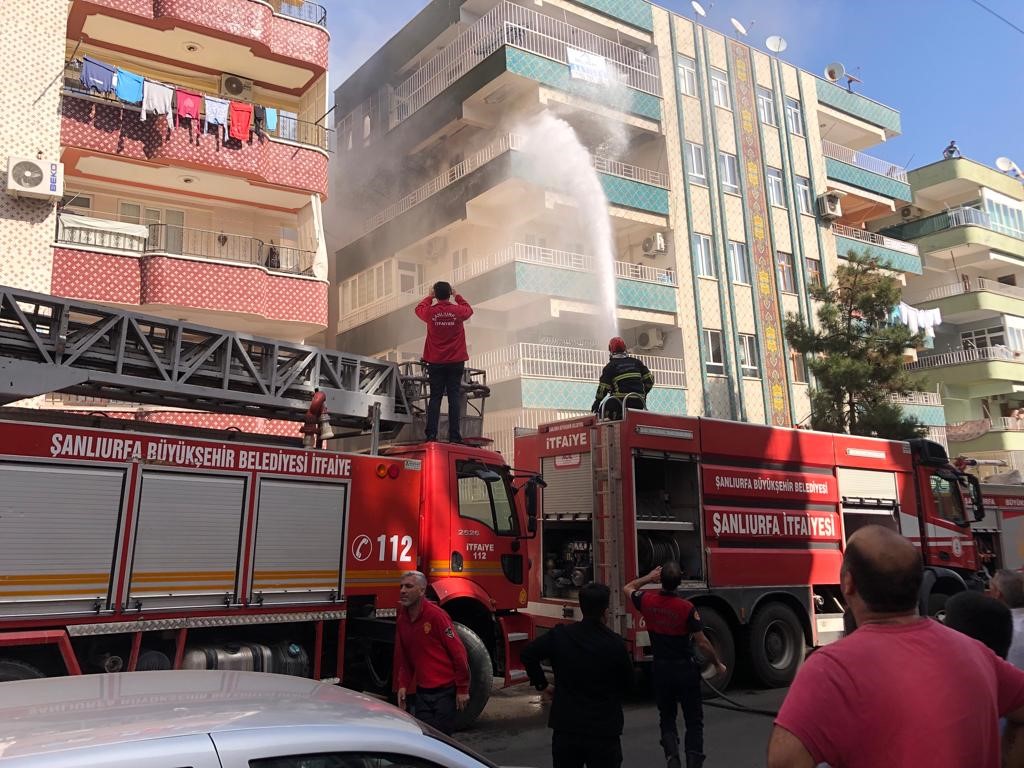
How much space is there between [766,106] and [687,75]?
359 cm

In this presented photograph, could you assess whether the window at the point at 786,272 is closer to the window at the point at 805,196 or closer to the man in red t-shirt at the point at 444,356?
the window at the point at 805,196

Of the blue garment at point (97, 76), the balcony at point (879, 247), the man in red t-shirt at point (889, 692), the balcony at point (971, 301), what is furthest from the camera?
the balcony at point (971, 301)

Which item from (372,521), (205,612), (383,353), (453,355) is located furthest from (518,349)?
(205,612)

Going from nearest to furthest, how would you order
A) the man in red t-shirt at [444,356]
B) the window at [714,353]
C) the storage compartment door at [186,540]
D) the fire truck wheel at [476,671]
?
the storage compartment door at [186,540], the fire truck wheel at [476,671], the man in red t-shirt at [444,356], the window at [714,353]

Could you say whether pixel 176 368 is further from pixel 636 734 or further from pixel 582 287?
pixel 582 287

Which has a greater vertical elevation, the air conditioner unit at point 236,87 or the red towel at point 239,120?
the air conditioner unit at point 236,87

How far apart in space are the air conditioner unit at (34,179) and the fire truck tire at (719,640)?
12515 millimetres

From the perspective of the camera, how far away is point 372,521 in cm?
720

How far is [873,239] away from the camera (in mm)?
28938

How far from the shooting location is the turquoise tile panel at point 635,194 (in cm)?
2094

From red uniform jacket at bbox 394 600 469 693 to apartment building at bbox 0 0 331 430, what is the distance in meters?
10.5

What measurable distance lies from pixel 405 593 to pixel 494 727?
3.30 meters

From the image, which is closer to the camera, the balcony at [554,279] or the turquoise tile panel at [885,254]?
the balcony at [554,279]

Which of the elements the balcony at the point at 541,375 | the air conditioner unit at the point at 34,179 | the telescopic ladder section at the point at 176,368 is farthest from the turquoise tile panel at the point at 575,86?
the telescopic ladder section at the point at 176,368
